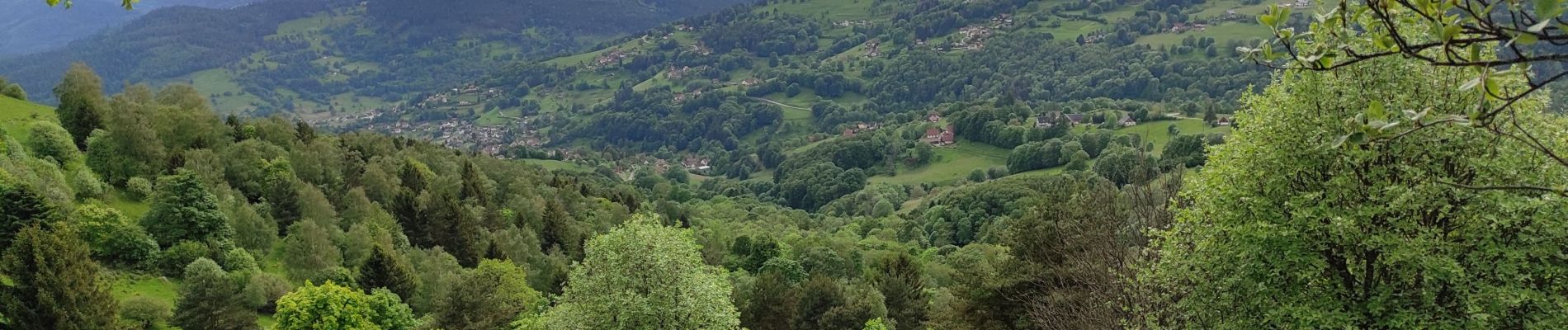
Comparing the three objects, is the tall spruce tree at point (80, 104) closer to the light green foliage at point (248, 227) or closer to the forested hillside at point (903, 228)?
the forested hillside at point (903, 228)

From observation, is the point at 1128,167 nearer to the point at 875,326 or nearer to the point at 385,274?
the point at 875,326

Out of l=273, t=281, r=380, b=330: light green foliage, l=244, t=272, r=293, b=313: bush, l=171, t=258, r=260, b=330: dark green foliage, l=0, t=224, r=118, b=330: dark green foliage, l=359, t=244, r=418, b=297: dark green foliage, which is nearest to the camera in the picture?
l=0, t=224, r=118, b=330: dark green foliage

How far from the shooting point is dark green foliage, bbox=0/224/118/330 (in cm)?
2702

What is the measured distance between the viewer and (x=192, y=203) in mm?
43719

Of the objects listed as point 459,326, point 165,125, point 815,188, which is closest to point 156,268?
point 459,326

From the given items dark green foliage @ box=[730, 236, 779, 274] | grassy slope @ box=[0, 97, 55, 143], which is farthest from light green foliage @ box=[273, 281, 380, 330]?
dark green foliage @ box=[730, 236, 779, 274]

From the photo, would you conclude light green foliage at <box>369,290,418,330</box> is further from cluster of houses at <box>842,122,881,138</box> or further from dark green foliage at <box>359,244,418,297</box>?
cluster of houses at <box>842,122,881,138</box>

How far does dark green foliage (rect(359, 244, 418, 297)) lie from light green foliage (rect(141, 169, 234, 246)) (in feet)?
27.5

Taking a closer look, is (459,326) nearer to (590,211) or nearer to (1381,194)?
(1381,194)

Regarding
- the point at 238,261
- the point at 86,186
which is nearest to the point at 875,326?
the point at 238,261

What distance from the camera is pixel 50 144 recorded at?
4784 centimetres

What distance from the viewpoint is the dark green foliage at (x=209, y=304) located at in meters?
32.1

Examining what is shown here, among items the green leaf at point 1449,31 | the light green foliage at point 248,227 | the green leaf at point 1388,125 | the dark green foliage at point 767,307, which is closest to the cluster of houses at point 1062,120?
the dark green foliage at point 767,307

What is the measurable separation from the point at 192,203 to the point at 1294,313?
1934 inches
